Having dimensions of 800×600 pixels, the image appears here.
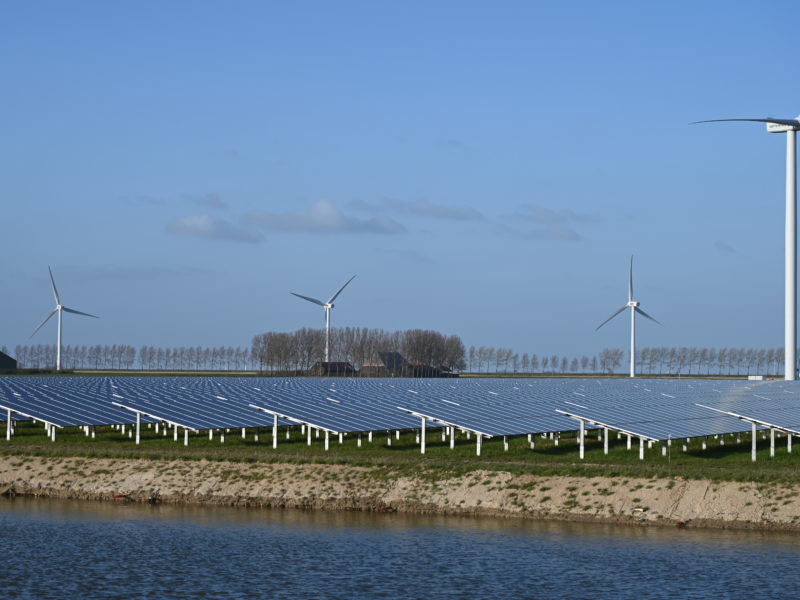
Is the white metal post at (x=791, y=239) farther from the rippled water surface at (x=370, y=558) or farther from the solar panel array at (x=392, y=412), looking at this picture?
the rippled water surface at (x=370, y=558)

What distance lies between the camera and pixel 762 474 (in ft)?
121

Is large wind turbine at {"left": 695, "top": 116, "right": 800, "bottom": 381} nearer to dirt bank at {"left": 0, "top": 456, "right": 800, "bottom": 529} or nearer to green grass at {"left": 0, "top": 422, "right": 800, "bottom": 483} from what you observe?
green grass at {"left": 0, "top": 422, "right": 800, "bottom": 483}

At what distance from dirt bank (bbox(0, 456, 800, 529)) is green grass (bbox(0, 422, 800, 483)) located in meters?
0.74

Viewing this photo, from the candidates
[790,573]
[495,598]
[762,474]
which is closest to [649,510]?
[762,474]

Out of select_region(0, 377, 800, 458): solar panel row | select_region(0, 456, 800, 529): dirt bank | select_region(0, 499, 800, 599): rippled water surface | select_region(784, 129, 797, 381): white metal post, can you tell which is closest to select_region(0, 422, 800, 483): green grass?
select_region(0, 456, 800, 529): dirt bank

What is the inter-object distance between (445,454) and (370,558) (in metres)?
16.8

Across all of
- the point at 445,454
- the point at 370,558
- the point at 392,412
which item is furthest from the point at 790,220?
the point at 370,558

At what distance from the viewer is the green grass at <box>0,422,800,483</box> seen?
38688 millimetres

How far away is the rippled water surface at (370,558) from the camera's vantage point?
80.9ft

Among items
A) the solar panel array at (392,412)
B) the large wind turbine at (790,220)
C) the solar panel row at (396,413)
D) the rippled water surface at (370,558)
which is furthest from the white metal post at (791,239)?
the rippled water surface at (370,558)

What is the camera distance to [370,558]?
2823cm

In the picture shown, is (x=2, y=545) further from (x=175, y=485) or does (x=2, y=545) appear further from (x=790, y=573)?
(x=790, y=573)

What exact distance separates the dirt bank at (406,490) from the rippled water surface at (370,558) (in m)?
1.20

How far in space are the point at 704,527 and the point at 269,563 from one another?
13.8 m
